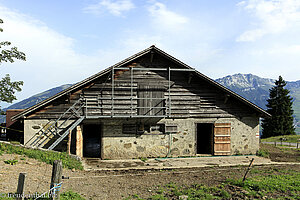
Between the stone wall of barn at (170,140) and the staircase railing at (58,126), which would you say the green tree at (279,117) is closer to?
the stone wall of barn at (170,140)

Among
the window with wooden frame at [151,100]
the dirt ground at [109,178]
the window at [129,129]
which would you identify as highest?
the window with wooden frame at [151,100]

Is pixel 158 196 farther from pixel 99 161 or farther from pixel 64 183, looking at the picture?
pixel 99 161

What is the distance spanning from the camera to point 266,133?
4781 centimetres

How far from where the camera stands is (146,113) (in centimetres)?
1631

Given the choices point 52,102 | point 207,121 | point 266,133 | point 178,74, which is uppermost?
point 178,74

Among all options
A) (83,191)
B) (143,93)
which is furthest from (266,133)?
(83,191)

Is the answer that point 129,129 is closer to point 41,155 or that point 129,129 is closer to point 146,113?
point 146,113

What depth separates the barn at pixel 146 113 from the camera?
15.4 m

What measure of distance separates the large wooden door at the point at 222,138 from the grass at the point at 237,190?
21.8 feet

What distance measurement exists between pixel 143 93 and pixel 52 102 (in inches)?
235

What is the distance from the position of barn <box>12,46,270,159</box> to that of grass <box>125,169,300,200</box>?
6520mm

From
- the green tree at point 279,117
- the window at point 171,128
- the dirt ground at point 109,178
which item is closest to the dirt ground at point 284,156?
the dirt ground at point 109,178

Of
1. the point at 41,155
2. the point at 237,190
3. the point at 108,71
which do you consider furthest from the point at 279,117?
the point at 41,155

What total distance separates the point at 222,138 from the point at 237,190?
27.8ft
